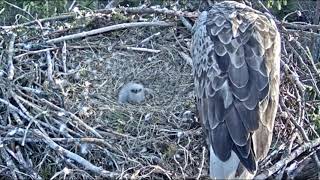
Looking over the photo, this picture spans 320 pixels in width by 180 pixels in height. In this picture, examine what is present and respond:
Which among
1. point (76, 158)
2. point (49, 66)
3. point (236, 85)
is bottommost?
point (76, 158)

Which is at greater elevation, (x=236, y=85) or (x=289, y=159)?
(x=236, y=85)

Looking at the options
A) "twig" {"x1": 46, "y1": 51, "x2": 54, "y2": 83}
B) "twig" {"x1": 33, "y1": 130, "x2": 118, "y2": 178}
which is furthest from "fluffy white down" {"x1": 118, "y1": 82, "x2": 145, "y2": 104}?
"twig" {"x1": 33, "y1": 130, "x2": 118, "y2": 178}

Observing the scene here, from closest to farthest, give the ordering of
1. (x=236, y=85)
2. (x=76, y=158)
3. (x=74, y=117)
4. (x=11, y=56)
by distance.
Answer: (x=236, y=85) < (x=76, y=158) < (x=74, y=117) < (x=11, y=56)

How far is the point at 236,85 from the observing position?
5.88m

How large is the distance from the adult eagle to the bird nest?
1.26ft

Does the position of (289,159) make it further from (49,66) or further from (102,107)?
Answer: (49,66)

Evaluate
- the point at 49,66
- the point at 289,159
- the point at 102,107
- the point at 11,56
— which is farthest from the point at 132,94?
the point at 289,159

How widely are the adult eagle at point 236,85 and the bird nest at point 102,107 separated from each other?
384mm

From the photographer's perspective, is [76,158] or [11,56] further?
[11,56]

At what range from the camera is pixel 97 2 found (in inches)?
347

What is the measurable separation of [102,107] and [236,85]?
4.72 feet

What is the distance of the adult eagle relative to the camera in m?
5.57

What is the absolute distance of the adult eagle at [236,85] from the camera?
Result: 5.57 metres

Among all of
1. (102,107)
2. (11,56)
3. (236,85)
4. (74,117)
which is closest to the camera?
(236,85)
